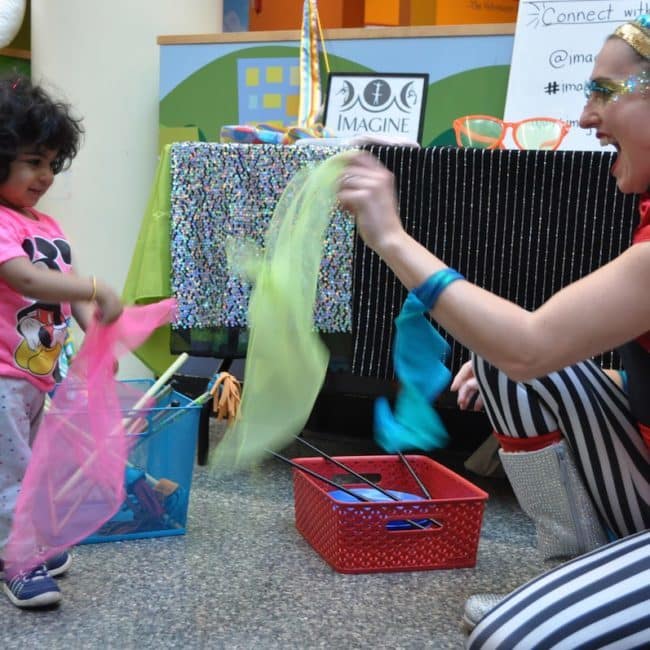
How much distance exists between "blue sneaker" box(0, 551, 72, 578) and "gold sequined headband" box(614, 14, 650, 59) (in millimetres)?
1101

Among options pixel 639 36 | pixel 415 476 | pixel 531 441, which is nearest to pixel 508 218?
pixel 415 476

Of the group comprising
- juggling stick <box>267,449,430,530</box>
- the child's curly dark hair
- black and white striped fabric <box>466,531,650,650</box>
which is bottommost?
juggling stick <box>267,449,430,530</box>

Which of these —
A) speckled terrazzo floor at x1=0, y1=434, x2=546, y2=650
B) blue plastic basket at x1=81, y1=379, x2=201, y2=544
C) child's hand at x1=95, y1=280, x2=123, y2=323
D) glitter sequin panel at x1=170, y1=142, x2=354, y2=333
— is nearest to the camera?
speckled terrazzo floor at x1=0, y1=434, x2=546, y2=650

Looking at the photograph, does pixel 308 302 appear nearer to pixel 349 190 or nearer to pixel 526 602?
A: pixel 349 190

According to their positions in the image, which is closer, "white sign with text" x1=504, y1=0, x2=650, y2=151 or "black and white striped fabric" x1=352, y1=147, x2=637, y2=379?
"black and white striped fabric" x1=352, y1=147, x2=637, y2=379

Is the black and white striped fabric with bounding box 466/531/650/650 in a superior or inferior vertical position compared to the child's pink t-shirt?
inferior

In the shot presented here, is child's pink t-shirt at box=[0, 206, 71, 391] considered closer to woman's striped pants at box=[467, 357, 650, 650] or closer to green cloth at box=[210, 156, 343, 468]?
green cloth at box=[210, 156, 343, 468]

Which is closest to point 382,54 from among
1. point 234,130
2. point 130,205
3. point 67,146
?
point 234,130

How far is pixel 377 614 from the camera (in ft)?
4.34

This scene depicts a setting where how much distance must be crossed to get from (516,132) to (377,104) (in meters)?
0.49

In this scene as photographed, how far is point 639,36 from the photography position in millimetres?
997

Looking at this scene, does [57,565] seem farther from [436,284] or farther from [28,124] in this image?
[436,284]

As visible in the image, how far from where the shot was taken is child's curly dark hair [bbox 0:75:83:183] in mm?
1399

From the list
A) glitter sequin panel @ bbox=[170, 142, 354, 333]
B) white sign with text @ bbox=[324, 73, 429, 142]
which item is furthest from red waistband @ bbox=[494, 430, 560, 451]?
white sign with text @ bbox=[324, 73, 429, 142]
